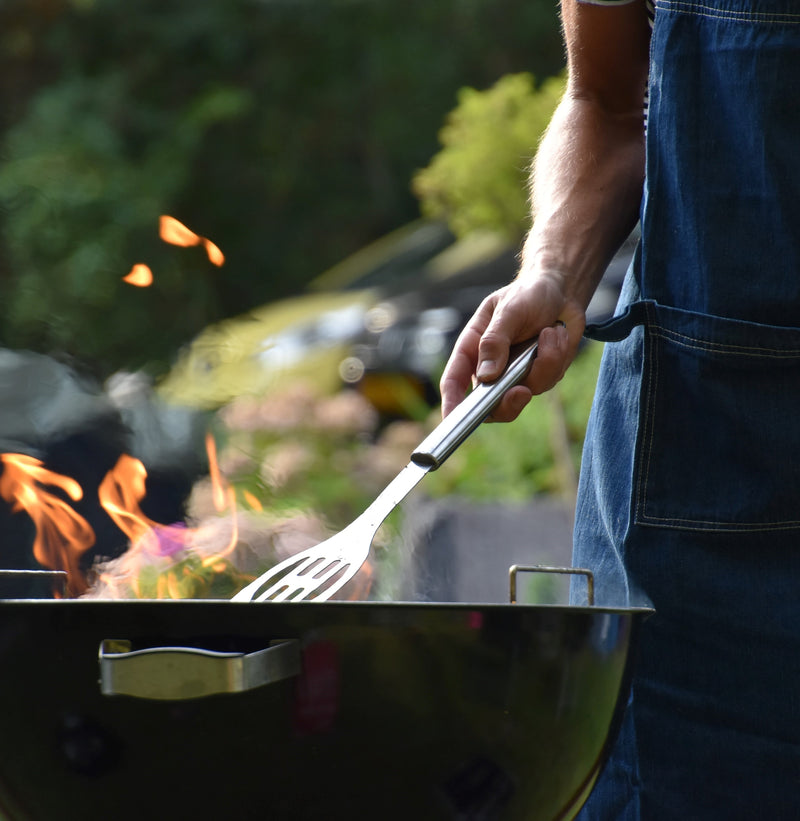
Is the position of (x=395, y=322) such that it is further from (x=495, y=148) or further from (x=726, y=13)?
(x=726, y=13)

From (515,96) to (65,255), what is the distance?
1.89 m

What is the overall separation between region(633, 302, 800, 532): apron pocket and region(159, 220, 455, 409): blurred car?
2.82 feet

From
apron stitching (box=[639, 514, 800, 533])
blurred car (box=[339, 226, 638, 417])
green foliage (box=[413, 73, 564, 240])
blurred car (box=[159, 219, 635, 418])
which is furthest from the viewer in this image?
blurred car (box=[339, 226, 638, 417])

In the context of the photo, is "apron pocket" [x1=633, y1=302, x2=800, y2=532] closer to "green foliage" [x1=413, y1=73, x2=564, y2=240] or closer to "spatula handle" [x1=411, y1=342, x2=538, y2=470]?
"spatula handle" [x1=411, y1=342, x2=538, y2=470]

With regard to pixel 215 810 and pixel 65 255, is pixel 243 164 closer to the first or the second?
pixel 65 255

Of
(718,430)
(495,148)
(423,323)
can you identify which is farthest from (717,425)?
(423,323)

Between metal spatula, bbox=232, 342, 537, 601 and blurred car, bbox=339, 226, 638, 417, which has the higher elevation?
blurred car, bbox=339, 226, 638, 417

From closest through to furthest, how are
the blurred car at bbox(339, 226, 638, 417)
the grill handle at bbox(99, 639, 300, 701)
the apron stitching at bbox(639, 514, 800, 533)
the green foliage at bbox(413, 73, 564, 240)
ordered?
the grill handle at bbox(99, 639, 300, 701) < the apron stitching at bbox(639, 514, 800, 533) < the green foliage at bbox(413, 73, 564, 240) < the blurred car at bbox(339, 226, 638, 417)

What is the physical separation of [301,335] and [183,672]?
23.1 feet

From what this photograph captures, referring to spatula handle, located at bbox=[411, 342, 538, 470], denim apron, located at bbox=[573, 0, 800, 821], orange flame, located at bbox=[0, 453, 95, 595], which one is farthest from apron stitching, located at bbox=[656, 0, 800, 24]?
orange flame, located at bbox=[0, 453, 95, 595]

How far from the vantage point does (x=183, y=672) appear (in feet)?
2.06

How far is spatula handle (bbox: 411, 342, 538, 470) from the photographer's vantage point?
0.81m

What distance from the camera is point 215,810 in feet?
2.22

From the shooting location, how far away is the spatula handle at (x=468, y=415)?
0.81m
